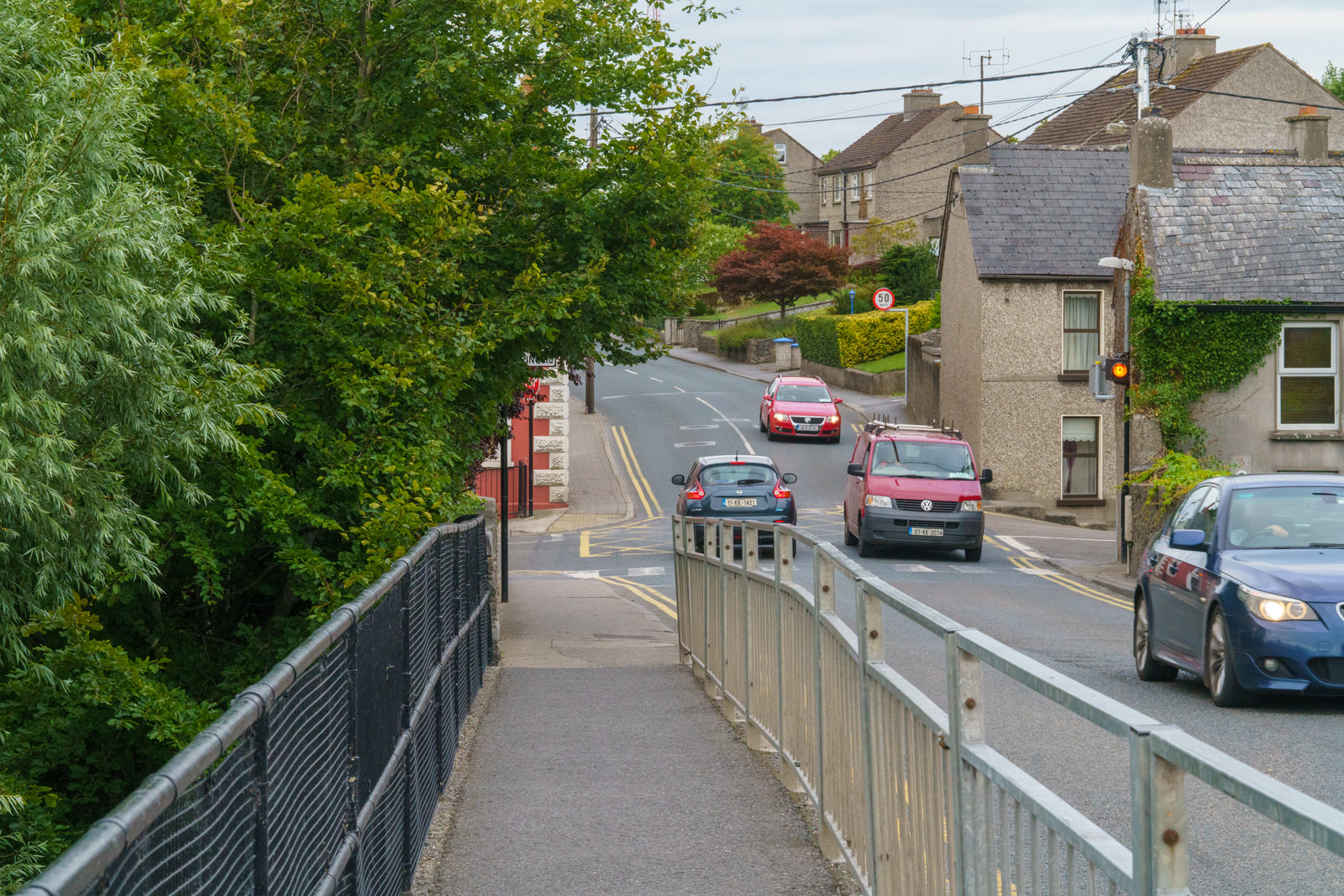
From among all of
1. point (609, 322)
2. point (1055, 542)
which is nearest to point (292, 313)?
point (609, 322)

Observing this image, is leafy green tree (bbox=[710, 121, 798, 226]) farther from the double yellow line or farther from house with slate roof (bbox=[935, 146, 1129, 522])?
house with slate roof (bbox=[935, 146, 1129, 522])

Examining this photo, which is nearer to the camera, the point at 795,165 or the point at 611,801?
the point at 611,801

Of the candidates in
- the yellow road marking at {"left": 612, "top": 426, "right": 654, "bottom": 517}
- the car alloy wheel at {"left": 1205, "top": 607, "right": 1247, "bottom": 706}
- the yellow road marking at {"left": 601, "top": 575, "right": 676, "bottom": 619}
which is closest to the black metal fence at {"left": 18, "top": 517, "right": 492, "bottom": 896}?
the car alloy wheel at {"left": 1205, "top": 607, "right": 1247, "bottom": 706}

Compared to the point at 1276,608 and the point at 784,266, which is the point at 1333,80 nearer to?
the point at 784,266

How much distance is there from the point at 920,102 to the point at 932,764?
8769cm

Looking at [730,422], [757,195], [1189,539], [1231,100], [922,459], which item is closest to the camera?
[1189,539]

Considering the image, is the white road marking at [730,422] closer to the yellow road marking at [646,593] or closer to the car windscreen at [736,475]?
the car windscreen at [736,475]

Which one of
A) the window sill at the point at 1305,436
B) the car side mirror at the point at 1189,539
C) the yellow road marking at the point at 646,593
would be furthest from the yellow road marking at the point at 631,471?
the car side mirror at the point at 1189,539

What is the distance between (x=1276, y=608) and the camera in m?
9.21

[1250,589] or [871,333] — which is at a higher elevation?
[871,333]

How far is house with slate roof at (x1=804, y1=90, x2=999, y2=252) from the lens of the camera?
82.1 meters

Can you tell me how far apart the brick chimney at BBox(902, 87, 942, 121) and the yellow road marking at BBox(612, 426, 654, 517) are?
4786 cm

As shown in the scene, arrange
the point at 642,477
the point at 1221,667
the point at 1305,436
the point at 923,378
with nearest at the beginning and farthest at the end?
the point at 1221,667, the point at 1305,436, the point at 642,477, the point at 923,378

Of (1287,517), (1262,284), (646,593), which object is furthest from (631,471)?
(1287,517)
